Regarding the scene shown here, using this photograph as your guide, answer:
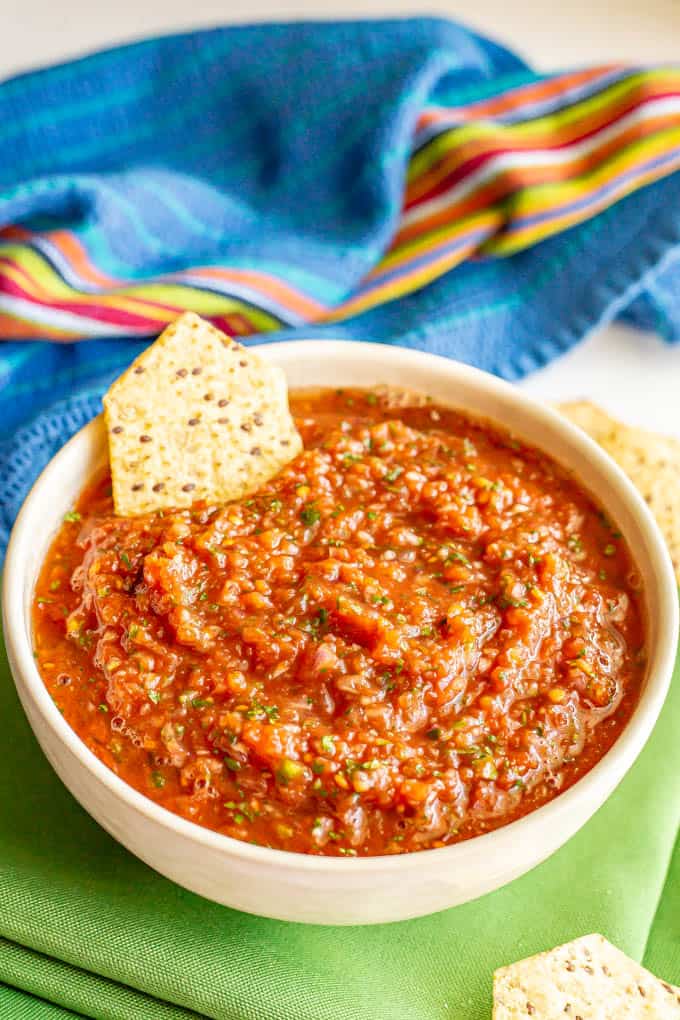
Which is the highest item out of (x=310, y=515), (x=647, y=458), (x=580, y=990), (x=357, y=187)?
(x=357, y=187)

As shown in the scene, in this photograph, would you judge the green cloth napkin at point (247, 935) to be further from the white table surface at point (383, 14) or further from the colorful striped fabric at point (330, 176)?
the white table surface at point (383, 14)

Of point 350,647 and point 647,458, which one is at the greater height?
point 647,458

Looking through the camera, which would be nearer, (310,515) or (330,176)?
(310,515)

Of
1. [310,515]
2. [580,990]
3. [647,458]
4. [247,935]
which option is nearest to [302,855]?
[247,935]

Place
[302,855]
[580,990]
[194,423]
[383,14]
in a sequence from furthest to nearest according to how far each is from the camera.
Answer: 1. [383,14]
2. [194,423]
3. [580,990]
4. [302,855]

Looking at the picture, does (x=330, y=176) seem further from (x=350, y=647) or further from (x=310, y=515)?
(x=350, y=647)

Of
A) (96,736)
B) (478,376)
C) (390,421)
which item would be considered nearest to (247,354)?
(390,421)

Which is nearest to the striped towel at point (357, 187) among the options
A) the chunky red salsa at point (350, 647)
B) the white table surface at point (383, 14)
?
the white table surface at point (383, 14)

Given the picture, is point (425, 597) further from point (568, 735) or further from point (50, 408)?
point (50, 408)
